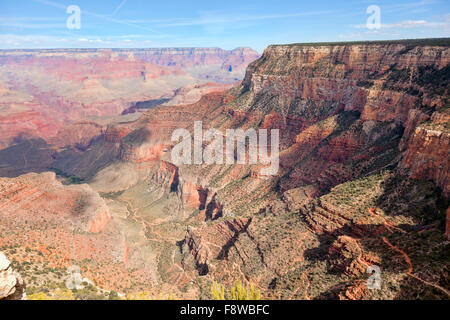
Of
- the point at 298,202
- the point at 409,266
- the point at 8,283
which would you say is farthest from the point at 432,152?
the point at 8,283

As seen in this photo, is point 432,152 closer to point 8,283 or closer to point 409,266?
point 409,266

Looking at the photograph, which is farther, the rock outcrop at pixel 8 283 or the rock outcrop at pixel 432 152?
the rock outcrop at pixel 432 152

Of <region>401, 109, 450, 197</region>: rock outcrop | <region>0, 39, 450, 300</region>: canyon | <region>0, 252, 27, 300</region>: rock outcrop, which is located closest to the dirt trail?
<region>0, 39, 450, 300</region>: canyon

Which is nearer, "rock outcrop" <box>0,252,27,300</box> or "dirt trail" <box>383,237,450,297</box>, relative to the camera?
"rock outcrop" <box>0,252,27,300</box>

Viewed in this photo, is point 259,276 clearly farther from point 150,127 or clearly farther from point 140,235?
point 150,127

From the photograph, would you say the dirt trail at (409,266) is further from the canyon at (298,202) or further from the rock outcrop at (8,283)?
the rock outcrop at (8,283)

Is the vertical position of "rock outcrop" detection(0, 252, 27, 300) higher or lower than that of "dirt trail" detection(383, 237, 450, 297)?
higher

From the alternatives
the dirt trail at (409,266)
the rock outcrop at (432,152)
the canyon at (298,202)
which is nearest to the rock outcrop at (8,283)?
the canyon at (298,202)

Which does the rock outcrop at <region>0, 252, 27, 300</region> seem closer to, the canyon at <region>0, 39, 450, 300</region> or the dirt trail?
the canyon at <region>0, 39, 450, 300</region>

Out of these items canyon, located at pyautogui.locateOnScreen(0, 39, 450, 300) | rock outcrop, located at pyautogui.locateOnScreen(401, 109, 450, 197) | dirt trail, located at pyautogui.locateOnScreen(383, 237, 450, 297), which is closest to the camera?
dirt trail, located at pyautogui.locateOnScreen(383, 237, 450, 297)
